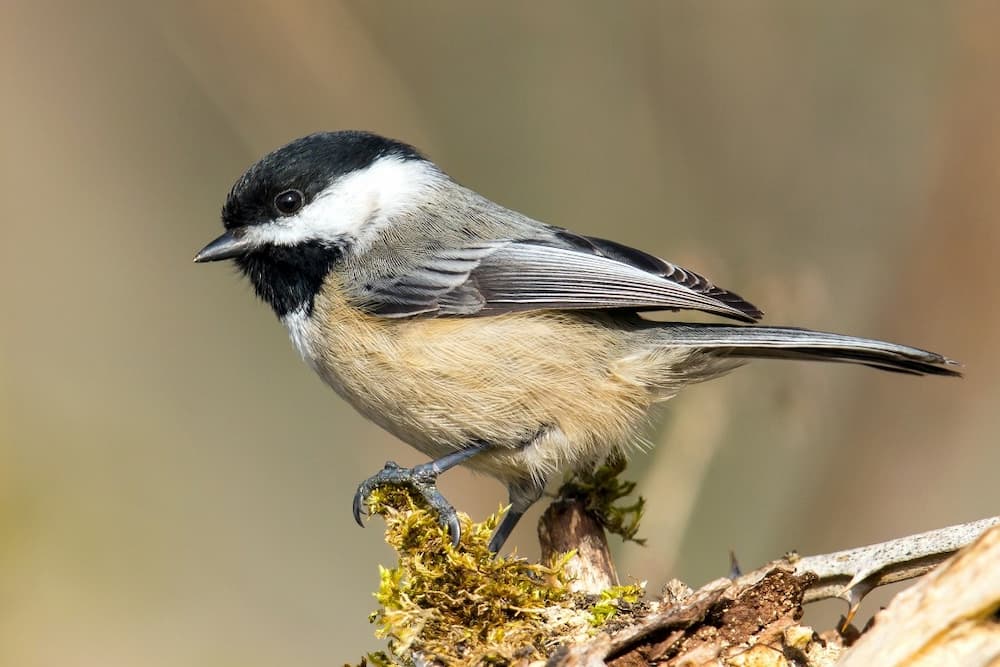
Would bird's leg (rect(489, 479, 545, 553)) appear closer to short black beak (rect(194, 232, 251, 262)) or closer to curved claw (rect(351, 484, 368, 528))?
curved claw (rect(351, 484, 368, 528))

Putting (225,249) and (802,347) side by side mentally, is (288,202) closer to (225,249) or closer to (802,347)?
(225,249)

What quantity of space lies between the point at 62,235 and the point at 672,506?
355 cm

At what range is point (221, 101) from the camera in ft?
12.4

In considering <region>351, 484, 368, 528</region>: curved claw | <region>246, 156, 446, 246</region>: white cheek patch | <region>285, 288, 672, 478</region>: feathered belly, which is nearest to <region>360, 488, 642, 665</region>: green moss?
<region>351, 484, 368, 528</region>: curved claw

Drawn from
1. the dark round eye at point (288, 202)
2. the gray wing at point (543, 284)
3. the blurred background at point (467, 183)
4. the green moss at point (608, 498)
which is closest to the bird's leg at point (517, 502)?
the green moss at point (608, 498)

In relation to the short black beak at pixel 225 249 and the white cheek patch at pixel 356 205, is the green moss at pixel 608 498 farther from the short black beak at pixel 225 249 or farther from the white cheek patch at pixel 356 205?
the short black beak at pixel 225 249

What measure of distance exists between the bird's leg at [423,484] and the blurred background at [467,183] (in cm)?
80

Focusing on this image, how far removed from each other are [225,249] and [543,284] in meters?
1.05

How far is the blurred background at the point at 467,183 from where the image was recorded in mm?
3357

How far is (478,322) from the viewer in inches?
119

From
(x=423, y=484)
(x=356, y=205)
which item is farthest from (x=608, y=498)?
(x=356, y=205)

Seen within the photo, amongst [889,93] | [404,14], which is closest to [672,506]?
[889,93]

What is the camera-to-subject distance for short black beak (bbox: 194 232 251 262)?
3.13 m

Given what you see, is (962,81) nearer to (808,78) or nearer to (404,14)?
(808,78)
